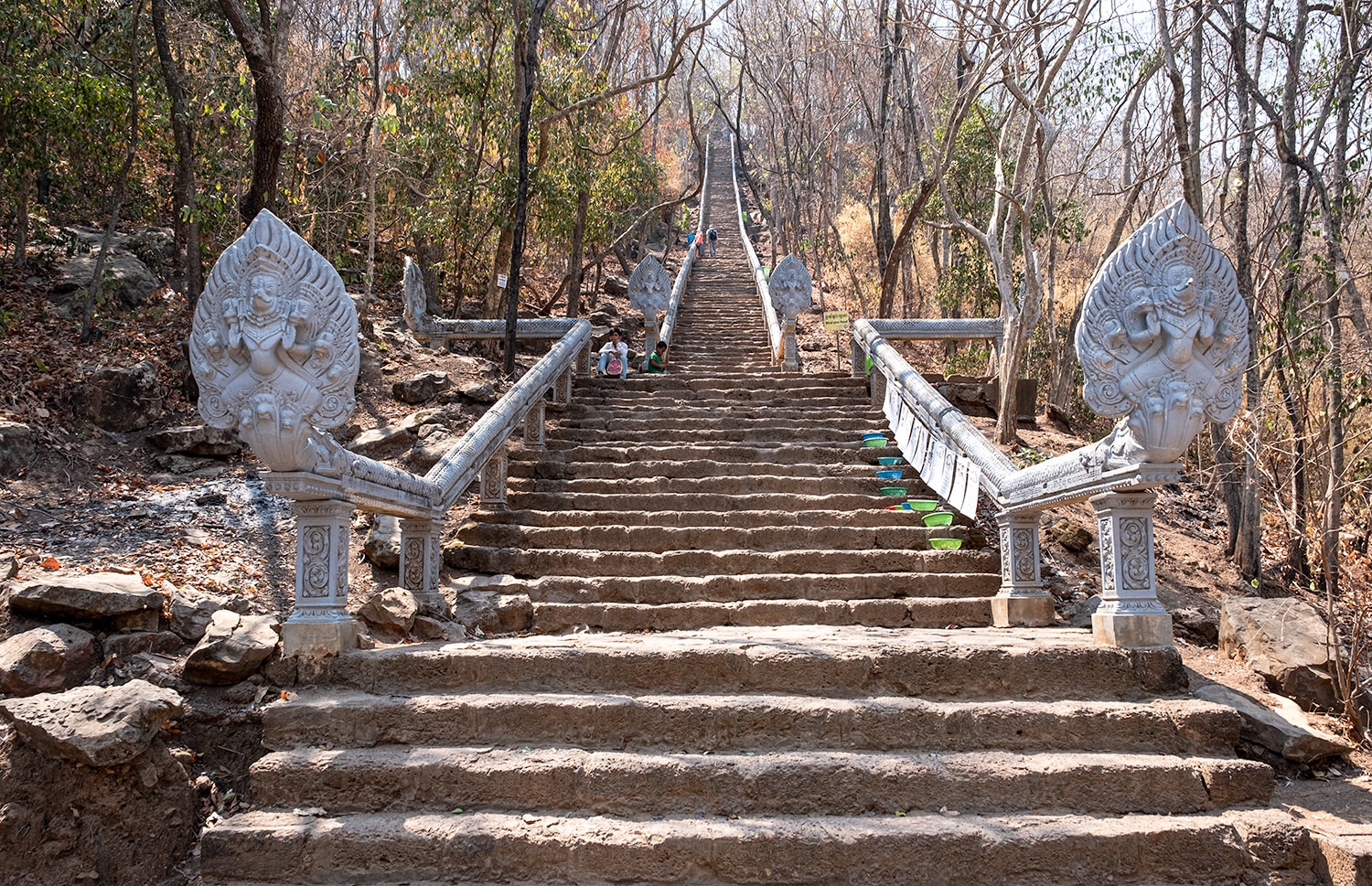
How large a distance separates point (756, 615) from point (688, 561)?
78 centimetres

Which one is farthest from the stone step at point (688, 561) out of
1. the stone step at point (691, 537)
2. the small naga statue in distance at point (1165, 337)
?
the small naga statue in distance at point (1165, 337)

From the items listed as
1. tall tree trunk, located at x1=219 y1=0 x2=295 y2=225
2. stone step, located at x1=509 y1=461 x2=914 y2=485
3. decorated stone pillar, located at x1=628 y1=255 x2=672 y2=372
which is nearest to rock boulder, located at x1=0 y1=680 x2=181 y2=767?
stone step, located at x1=509 y1=461 x2=914 y2=485

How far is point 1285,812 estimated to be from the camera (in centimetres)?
340

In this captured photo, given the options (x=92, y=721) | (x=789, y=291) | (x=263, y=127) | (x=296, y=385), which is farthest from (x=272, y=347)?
(x=789, y=291)

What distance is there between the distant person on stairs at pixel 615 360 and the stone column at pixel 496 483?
3745 millimetres

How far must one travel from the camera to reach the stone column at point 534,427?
7.83 m

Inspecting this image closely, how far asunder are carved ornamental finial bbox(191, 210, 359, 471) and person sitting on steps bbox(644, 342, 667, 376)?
24.8 ft

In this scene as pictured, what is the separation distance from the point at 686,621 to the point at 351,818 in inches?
93.6

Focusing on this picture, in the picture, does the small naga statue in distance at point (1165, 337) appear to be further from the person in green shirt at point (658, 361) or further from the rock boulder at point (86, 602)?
the person in green shirt at point (658, 361)

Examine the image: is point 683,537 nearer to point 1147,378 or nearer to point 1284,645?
point 1147,378

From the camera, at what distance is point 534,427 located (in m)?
7.89

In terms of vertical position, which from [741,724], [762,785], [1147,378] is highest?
[1147,378]

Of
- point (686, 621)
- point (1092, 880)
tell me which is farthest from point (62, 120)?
point (1092, 880)

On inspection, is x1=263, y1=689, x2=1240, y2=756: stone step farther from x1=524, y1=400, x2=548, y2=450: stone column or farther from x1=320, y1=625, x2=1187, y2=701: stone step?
x1=524, y1=400, x2=548, y2=450: stone column
